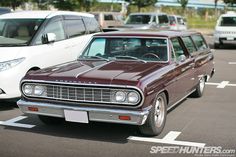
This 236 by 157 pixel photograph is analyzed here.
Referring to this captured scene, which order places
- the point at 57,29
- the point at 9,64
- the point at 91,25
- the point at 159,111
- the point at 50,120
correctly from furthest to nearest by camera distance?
the point at 91,25, the point at 57,29, the point at 9,64, the point at 50,120, the point at 159,111

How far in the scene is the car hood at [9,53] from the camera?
26.4 ft

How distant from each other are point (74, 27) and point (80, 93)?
4.69m

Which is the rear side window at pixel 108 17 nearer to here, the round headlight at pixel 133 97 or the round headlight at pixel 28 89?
the round headlight at pixel 28 89

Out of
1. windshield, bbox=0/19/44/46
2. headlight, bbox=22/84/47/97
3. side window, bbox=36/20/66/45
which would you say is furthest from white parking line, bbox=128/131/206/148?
side window, bbox=36/20/66/45

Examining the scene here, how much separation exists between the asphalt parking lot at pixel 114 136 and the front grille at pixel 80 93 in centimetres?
63

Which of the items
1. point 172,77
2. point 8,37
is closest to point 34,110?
point 172,77

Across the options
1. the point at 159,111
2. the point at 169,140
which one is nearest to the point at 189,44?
the point at 159,111

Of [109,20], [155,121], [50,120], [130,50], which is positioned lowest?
[109,20]

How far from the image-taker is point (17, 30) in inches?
361

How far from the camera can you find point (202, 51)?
9.15m

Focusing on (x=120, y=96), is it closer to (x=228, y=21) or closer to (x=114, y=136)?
(x=114, y=136)

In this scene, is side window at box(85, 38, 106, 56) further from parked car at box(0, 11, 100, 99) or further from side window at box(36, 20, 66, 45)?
side window at box(36, 20, 66, 45)

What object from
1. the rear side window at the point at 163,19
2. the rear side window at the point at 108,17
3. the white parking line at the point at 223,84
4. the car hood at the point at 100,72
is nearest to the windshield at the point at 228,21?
the rear side window at the point at 163,19

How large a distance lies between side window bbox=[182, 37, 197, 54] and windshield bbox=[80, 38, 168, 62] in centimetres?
100
